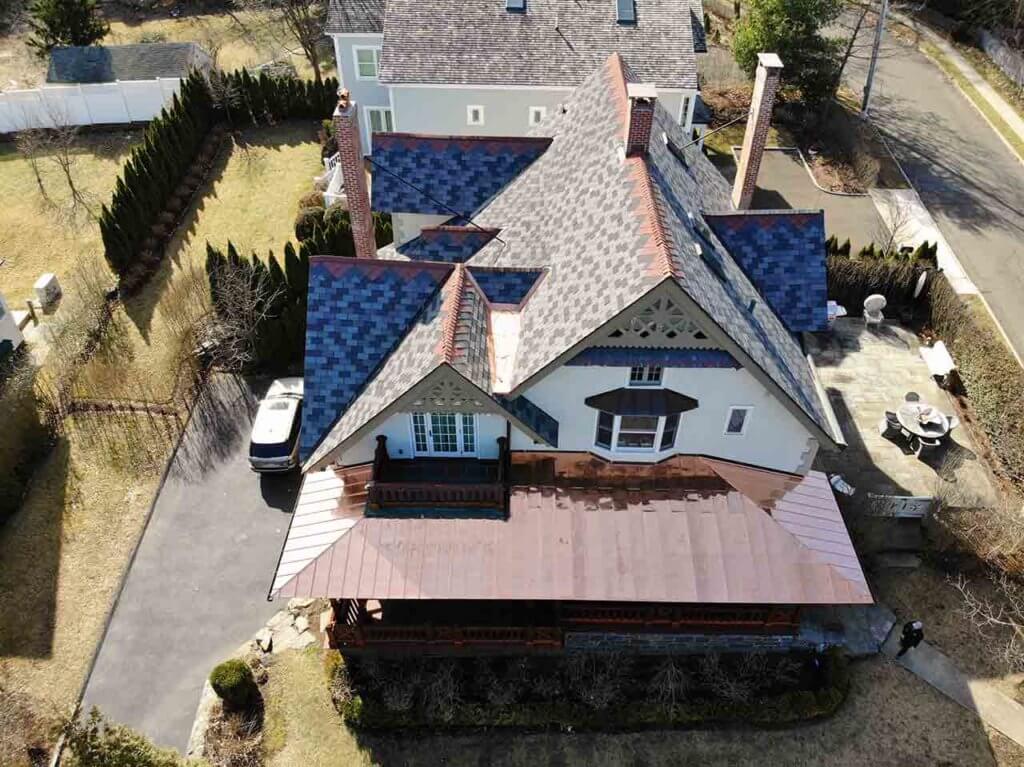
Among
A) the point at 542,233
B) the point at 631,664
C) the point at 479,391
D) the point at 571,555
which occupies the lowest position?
the point at 631,664

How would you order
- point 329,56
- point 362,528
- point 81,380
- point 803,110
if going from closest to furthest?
point 362,528, point 81,380, point 803,110, point 329,56

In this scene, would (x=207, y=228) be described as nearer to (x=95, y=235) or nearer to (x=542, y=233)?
(x=95, y=235)

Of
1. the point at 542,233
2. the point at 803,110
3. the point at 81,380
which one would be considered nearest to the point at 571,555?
the point at 542,233

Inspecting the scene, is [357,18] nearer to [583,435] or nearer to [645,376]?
[583,435]

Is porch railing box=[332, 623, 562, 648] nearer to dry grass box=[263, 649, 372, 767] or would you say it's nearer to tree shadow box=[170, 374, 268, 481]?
dry grass box=[263, 649, 372, 767]

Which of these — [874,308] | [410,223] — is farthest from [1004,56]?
[410,223]

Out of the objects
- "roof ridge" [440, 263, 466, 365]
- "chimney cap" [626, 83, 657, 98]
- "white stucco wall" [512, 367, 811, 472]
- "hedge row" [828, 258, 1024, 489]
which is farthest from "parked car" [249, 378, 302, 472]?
"hedge row" [828, 258, 1024, 489]

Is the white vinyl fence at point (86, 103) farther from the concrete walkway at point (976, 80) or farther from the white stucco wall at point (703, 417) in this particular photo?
the concrete walkway at point (976, 80)

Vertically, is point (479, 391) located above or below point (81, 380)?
above
